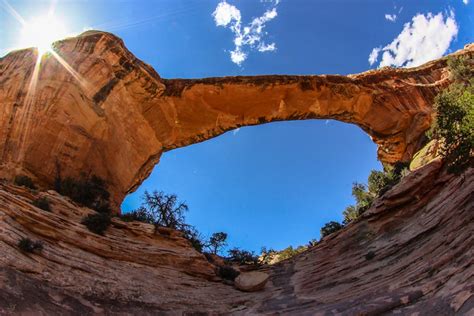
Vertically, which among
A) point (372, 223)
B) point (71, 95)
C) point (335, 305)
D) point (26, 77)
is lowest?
point (335, 305)

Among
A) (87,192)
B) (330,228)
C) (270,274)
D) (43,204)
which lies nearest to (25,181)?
(87,192)

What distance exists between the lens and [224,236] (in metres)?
27.9

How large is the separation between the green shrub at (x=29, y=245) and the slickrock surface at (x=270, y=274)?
0.69 feet

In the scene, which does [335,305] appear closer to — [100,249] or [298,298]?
[298,298]

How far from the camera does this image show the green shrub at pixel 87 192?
1942cm

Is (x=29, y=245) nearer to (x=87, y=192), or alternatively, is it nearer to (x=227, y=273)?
(x=87, y=192)

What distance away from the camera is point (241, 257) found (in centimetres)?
2697

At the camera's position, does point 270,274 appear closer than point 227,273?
No

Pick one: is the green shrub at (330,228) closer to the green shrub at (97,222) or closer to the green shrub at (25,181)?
the green shrub at (97,222)

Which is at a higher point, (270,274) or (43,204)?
(43,204)

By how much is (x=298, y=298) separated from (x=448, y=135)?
961cm

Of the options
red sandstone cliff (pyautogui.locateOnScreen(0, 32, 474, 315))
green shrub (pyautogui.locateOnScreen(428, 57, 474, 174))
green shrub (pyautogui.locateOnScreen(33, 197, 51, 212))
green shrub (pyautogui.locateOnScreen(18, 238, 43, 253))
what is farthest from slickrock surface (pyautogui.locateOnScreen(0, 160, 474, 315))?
green shrub (pyautogui.locateOnScreen(428, 57, 474, 174))

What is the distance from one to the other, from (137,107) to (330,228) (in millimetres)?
17008

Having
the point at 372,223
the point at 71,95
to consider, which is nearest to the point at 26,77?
the point at 71,95
